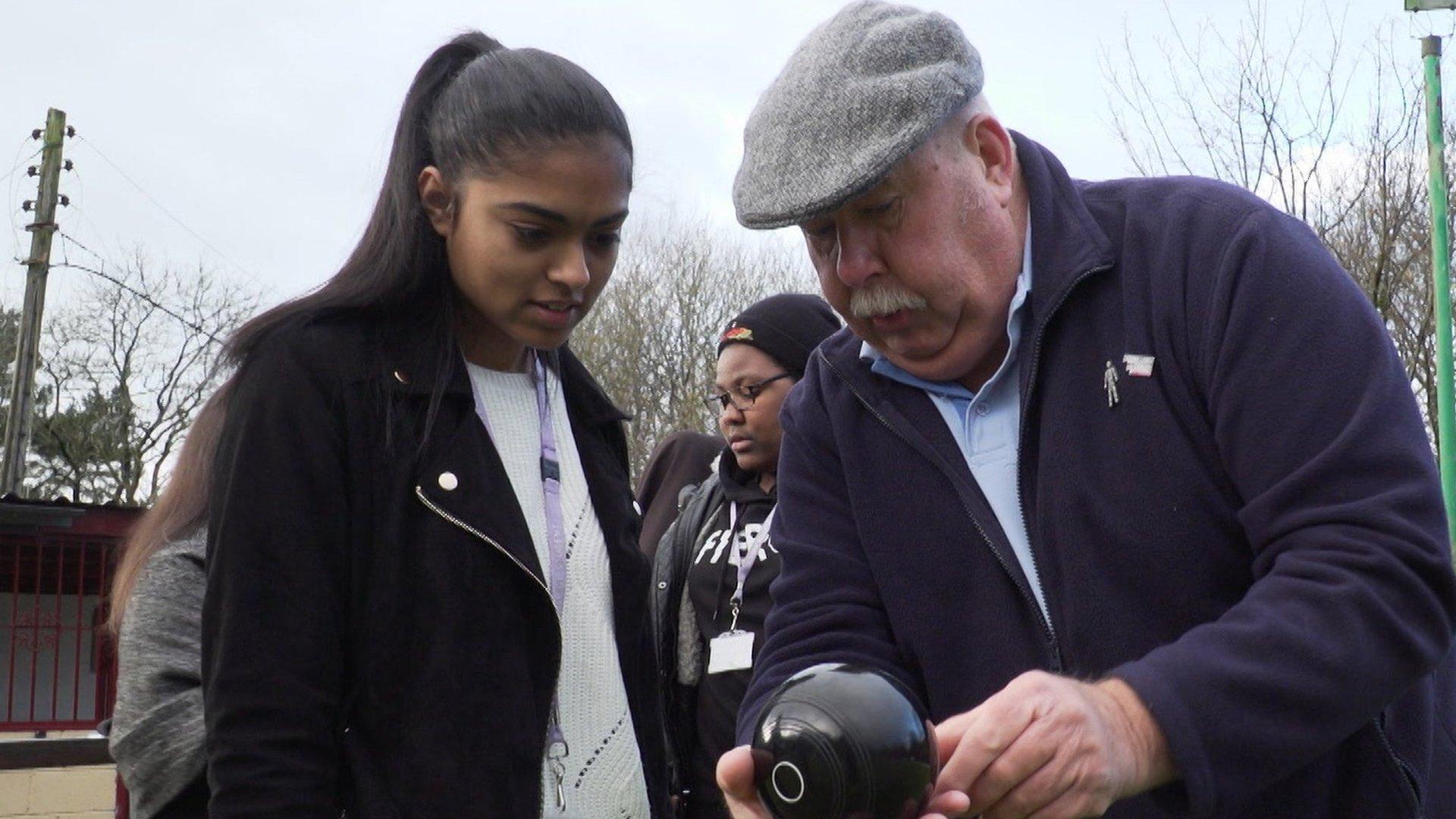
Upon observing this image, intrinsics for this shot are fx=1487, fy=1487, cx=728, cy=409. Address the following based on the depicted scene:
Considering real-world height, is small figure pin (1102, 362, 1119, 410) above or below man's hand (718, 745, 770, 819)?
above

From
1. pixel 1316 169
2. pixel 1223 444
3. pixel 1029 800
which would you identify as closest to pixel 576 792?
pixel 1029 800

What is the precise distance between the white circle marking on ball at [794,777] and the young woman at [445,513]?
2.73 ft

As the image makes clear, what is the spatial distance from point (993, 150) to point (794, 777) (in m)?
1.15

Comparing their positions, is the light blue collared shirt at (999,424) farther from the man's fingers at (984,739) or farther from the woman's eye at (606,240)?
the woman's eye at (606,240)

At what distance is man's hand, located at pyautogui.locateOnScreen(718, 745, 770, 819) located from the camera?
6.33 feet

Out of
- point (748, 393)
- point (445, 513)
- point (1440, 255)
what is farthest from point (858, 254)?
point (1440, 255)

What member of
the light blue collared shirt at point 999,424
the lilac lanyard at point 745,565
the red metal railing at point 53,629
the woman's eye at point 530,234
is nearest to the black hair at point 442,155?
the woman's eye at point 530,234

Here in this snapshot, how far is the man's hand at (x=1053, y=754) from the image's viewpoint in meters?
1.77

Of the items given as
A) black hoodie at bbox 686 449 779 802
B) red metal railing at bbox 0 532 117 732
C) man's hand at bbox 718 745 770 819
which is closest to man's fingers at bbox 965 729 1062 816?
man's hand at bbox 718 745 770 819

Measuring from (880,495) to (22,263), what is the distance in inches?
933

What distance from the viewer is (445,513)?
2602 millimetres

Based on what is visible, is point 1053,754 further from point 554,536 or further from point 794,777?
point 554,536

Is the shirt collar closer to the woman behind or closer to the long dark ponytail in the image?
the long dark ponytail

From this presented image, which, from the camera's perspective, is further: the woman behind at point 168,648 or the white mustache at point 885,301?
the woman behind at point 168,648
